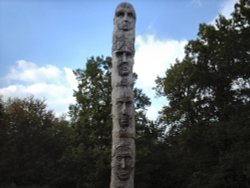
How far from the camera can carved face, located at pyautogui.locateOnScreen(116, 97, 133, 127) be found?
9.71 metres

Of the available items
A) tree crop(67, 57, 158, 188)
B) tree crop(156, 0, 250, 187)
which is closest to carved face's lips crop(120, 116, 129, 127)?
tree crop(156, 0, 250, 187)

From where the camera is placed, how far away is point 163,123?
97.0 ft

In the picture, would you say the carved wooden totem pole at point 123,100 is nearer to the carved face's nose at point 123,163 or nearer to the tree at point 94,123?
the carved face's nose at point 123,163

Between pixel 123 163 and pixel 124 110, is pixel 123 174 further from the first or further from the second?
pixel 124 110

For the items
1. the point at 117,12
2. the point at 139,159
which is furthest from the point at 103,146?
the point at 117,12

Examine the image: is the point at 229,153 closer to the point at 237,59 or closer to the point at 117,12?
the point at 237,59

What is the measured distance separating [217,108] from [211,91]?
143 centimetres

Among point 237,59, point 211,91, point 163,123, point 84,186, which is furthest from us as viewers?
point 163,123

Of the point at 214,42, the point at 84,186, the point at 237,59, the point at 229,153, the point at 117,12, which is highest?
the point at 214,42

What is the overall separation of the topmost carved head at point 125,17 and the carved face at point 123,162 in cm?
376

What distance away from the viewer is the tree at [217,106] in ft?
67.6

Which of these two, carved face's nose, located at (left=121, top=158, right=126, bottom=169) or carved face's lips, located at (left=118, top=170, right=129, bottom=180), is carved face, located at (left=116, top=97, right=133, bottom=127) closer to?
carved face's nose, located at (left=121, top=158, right=126, bottom=169)

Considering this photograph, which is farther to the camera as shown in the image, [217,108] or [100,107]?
[100,107]

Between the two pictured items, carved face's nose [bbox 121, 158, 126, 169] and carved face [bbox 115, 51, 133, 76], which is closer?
carved face's nose [bbox 121, 158, 126, 169]
